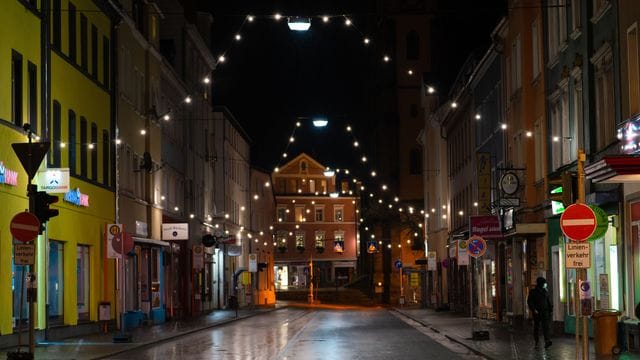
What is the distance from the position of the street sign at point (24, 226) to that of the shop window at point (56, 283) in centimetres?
1146

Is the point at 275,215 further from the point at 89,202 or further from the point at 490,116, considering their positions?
the point at 89,202

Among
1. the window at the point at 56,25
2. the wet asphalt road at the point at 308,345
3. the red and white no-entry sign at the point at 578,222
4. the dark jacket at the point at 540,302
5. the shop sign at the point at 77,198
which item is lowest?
the wet asphalt road at the point at 308,345

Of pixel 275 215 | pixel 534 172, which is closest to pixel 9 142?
pixel 534 172

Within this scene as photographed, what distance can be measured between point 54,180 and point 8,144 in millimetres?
2809

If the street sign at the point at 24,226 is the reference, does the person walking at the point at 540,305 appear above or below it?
below

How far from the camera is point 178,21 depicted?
56406 millimetres

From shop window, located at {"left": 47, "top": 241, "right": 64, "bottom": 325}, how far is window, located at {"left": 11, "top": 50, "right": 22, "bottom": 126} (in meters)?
4.96

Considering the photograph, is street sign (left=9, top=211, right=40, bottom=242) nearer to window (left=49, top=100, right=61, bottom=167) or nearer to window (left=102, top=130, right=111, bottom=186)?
window (left=49, top=100, right=61, bottom=167)

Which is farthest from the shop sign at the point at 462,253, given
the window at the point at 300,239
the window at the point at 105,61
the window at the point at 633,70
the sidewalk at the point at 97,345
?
the window at the point at 300,239

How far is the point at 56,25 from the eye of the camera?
107 feet

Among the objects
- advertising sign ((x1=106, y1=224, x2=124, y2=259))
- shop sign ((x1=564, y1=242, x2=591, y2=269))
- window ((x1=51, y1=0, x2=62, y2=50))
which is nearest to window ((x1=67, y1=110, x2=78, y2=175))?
window ((x1=51, y1=0, x2=62, y2=50))

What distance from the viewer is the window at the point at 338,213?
123 meters

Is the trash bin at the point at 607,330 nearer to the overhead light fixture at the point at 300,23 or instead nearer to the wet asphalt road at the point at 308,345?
the wet asphalt road at the point at 308,345

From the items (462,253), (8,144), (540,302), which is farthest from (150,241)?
(540,302)
